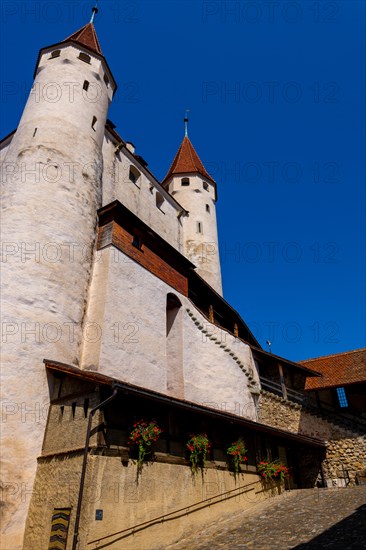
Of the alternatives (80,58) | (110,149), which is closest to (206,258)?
(110,149)

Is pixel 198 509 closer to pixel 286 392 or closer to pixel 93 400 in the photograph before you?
pixel 93 400

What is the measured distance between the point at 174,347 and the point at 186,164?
1923 cm

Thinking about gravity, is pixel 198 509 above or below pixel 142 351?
below

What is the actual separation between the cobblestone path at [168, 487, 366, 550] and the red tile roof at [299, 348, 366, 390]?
29.2 feet

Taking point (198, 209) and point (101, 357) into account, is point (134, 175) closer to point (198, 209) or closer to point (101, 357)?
point (198, 209)

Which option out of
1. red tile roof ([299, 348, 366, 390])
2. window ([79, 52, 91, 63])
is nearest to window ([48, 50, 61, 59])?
window ([79, 52, 91, 63])

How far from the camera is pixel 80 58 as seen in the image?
1967 cm

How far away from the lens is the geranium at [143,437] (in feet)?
30.6

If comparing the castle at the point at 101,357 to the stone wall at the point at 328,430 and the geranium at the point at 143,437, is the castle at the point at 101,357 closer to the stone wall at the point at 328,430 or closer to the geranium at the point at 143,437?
the stone wall at the point at 328,430

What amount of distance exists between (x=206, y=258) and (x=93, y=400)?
18577mm

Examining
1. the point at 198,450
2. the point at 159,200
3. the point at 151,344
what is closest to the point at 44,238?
the point at 151,344

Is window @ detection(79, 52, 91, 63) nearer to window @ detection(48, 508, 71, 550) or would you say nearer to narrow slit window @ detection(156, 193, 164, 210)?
narrow slit window @ detection(156, 193, 164, 210)

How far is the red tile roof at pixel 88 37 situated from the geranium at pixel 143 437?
61.4 ft

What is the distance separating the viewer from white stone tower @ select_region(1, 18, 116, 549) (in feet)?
33.4
